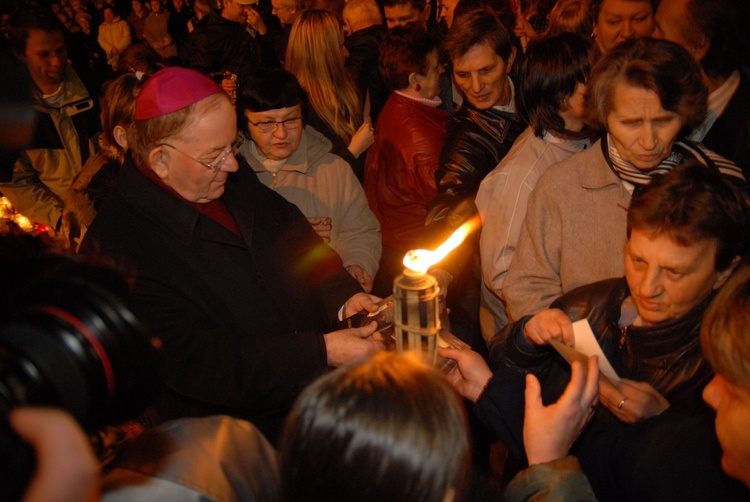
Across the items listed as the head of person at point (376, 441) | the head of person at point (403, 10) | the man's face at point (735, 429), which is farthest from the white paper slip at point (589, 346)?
the head of person at point (403, 10)

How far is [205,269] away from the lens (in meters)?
2.22

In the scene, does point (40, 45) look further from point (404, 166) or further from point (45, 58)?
point (404, 166)

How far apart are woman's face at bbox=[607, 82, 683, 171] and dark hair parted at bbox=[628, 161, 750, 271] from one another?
0.35 metres

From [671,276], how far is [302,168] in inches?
81.6

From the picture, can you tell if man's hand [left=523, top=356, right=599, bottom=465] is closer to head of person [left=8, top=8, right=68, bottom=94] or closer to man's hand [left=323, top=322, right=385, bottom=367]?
man's hand [left=323, top=322, right=385, bottom=367]

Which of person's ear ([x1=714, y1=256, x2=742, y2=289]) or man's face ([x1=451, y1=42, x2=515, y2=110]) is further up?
man's face ([x1=451, y1=42, x2=515, y2=110])

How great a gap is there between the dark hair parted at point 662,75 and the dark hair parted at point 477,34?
4.32 feet

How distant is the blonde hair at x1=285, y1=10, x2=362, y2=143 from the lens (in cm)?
420

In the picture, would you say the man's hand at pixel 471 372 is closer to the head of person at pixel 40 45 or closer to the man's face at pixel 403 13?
the head of person at pixel 40 45

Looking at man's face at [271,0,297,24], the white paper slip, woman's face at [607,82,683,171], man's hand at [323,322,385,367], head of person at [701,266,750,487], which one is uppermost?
man's face at [271,0,297,24]

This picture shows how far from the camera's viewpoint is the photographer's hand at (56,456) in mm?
826

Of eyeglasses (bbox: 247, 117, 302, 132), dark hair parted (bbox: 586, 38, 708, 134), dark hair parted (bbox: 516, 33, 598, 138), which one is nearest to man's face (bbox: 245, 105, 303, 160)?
eyeglasses (bbox: 247, 117, 302, 132)

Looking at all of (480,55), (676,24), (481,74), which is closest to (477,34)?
(480,55)

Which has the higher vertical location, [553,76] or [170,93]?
[170,93]
